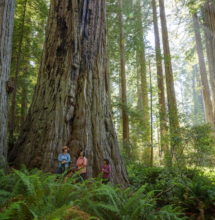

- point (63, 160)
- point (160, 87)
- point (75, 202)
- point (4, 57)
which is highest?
point (160, 87)

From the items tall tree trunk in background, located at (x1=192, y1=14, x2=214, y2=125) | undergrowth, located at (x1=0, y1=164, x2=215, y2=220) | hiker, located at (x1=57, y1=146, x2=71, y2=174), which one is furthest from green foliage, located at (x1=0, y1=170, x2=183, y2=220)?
tall tree trunk in background, located at (x1=192, y1=14, x2=214, y2=125)

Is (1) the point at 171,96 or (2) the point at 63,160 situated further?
(1) the point at 171,96

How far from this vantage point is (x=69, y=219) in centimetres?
203

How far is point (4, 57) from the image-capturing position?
4754 mm

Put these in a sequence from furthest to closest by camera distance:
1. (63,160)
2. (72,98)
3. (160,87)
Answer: (160,87) < (72,98) < (63,160)

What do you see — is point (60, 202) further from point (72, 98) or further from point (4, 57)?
point (4, 57)

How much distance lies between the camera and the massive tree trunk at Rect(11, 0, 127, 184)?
4.91 m

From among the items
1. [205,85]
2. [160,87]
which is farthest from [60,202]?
[205,85]

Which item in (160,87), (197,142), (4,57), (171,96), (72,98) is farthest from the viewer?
(160,87)

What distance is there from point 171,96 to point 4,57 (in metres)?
8.51

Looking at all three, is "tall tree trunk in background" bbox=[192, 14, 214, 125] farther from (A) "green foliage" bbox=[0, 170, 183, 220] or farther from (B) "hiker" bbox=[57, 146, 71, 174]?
(A) "green foliage" bbox=[0, 170, 183, 220]

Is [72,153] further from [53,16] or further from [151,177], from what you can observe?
[53,16]

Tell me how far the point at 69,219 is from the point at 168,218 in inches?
61.1

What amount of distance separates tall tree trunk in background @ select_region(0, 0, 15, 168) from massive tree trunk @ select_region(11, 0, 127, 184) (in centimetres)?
59
